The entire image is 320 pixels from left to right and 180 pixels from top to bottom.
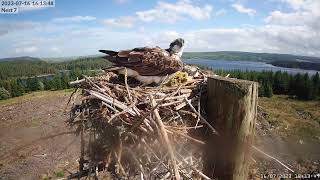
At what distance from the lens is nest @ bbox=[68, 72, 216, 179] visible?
11.8 ft

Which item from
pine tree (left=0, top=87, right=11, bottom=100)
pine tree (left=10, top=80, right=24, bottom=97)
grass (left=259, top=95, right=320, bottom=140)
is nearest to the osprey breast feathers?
grass (left=259, top=95, right=320, bottom=140)

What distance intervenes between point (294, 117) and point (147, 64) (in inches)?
2868

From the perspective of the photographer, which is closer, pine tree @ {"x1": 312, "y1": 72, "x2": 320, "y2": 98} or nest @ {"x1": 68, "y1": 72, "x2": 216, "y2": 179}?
nest @ {"x1": 68, "y1": 72, "x2": 216, "y2": 179}

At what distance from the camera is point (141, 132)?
3.80 meters

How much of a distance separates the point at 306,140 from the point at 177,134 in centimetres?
5761

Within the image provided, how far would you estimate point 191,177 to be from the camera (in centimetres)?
345

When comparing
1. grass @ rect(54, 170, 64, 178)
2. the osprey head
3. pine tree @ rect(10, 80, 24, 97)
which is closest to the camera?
the osprey head

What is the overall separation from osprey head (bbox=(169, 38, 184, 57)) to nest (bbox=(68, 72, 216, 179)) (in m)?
1.96

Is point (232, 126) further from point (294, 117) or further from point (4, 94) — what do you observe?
point (4, 94)

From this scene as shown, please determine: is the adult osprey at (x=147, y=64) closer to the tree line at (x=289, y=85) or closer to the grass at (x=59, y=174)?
the grass at (x=59, y=174)

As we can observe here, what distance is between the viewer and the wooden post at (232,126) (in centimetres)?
331

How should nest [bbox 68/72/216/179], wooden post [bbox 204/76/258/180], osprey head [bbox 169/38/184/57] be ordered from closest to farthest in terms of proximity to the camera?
wooden post [bbox 204/76/258/180] → nest [bbox 68/72/216/179] → osprey head [bbox 169/38/184/57]

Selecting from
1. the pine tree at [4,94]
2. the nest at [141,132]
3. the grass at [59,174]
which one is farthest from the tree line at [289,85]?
the nest at [141,132]

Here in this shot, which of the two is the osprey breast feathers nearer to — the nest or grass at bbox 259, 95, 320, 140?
the nest
